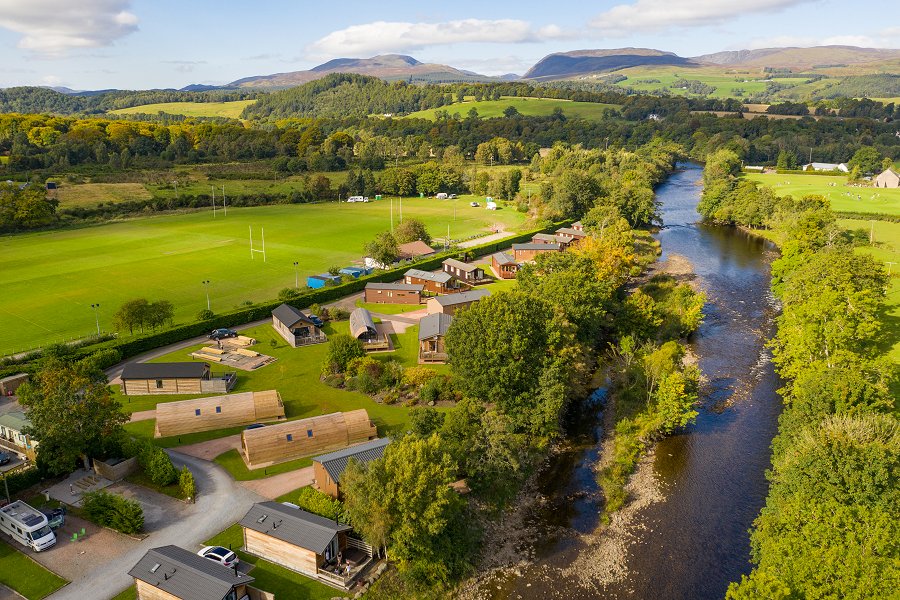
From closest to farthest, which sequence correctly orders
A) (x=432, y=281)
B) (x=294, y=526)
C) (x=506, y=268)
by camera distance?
(x=294, y=526), (x=432, y=281), (x=506, y=268)

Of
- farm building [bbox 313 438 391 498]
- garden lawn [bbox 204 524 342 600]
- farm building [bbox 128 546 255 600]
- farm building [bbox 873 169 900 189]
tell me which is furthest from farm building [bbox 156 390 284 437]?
farm building [bbox 873 169 900 189]

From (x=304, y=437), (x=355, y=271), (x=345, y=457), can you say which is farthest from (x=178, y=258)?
(x=345, y=457)

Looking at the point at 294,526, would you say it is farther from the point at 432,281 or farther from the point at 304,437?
the point at 432,281

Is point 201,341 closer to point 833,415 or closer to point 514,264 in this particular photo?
point 514,264

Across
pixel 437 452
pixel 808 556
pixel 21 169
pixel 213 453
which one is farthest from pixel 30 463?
pixel 21 169

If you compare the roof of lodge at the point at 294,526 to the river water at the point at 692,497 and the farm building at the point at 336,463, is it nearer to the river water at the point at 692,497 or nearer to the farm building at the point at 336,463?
the farm building at the point at 336,463

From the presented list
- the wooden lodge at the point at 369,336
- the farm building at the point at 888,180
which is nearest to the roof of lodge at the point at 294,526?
the wooden lodge at the point at 369,336
